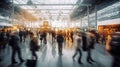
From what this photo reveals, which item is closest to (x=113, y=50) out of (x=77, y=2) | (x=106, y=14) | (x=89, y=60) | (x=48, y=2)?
(x=89, y=60)

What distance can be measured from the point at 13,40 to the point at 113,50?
6.26 metres

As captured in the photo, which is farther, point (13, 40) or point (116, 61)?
point (13, 40)

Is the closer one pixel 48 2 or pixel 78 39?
pixel 78 39

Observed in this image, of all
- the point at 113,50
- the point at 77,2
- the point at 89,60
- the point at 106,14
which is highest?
the point at 77,2

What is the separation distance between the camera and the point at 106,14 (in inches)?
1351

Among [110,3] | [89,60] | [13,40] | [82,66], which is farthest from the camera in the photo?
[110,3]

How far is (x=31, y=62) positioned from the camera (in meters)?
8.59

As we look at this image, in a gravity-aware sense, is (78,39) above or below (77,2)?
below

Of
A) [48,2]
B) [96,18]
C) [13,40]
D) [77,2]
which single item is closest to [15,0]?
[48,2]

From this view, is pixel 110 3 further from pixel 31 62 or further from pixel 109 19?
pixel 31 62

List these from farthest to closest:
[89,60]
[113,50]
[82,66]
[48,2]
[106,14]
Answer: [48,2], [106,14], [89,60], [82,66], [113,50]

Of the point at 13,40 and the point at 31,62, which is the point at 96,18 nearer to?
the point at 13,40

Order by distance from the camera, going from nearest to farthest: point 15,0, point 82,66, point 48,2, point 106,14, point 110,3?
point 82,66, point 110,3, point 106,14, point 15,0, point 48,2

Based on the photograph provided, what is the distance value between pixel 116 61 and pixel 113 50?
0.63 meters
